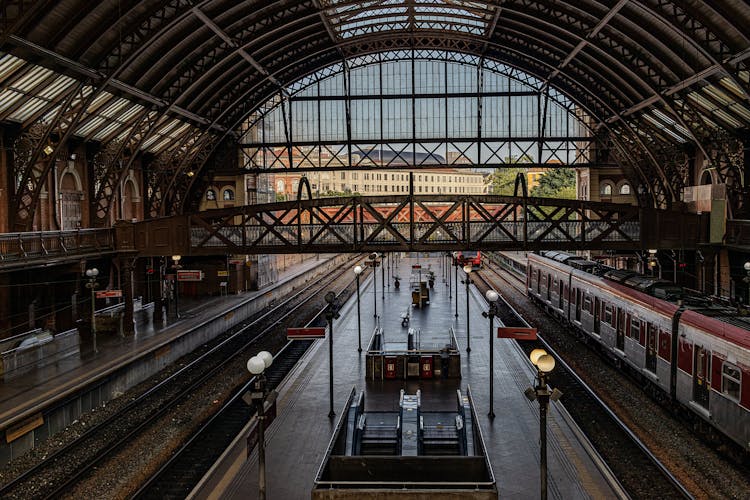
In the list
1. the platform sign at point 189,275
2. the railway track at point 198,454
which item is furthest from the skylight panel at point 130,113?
the railway track at point 198,454

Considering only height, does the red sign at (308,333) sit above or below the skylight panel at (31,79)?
below

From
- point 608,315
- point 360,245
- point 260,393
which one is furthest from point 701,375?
point 360,245

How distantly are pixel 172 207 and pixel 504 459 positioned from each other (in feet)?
107

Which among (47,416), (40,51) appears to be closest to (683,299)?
(47,416)

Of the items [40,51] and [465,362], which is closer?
[40,51]

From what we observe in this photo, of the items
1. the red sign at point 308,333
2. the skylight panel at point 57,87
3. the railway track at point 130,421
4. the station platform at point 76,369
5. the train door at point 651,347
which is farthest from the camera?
the skylight panel at point 57,87

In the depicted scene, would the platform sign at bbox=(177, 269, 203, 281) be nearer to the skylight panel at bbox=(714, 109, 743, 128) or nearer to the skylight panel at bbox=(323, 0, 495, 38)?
the skylight panel at bbox=(323, 0, 495, 38)

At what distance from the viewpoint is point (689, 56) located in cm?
2742

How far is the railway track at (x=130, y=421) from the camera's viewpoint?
1451cm

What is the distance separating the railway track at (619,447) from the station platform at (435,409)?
0.52m

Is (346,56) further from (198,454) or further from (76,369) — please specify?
(198,454)

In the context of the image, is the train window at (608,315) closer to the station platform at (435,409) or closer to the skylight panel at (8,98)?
the station platform at (435,409)

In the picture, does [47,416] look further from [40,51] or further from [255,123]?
[255,123]

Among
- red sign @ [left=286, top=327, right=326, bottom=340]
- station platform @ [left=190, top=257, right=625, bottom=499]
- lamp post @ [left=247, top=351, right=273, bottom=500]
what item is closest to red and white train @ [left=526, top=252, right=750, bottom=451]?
station platform @ [left=190, top=257, right=625, bottom=499]
